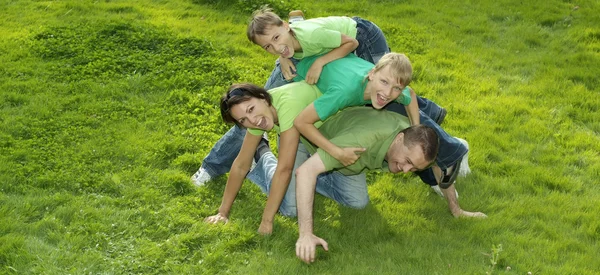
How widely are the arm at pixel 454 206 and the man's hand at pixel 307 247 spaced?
129 cm

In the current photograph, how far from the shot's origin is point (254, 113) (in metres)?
5.40

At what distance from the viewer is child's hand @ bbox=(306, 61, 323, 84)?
5719mm

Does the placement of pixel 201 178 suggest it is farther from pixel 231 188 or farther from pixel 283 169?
pixel 283 169

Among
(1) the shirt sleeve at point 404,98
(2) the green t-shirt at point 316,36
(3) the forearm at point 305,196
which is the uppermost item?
(2) the green t-shirt at point 316,36

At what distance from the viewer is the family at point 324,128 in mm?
5234

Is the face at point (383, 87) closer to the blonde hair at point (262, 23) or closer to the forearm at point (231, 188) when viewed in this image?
the blonde hair at point (262, 23)

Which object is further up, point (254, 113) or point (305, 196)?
point (254, 113)

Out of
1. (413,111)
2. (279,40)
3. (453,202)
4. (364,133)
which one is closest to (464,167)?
(453,202)

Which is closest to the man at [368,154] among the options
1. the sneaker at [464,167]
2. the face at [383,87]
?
the face at [383,87]

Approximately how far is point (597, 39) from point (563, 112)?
2341 millimetres

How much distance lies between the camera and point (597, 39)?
9508 millimetres

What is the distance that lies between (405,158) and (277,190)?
1.01 meters

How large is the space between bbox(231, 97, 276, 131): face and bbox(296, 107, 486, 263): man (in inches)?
18.5

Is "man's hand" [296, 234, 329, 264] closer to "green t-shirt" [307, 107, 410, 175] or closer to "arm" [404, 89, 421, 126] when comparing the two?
"green t-shirt" [307, 107, 410, 175]
